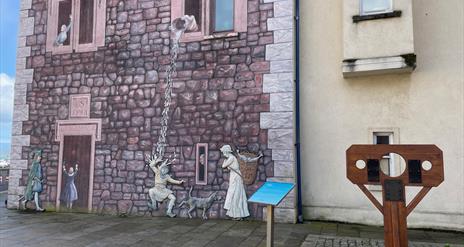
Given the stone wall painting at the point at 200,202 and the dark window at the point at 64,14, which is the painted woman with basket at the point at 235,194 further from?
the dark window at the point at 64,14

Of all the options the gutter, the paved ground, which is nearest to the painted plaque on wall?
the paved ground

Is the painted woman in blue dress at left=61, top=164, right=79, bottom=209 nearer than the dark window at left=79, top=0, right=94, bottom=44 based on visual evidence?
Yes

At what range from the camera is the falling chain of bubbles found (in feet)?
27.2

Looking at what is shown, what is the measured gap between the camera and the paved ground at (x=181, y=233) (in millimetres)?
5934

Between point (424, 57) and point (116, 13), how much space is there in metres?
6.75

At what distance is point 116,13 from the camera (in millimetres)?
9000

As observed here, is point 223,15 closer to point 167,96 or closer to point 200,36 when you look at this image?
point 200,36

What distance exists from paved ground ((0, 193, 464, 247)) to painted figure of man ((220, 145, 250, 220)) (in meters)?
0.21

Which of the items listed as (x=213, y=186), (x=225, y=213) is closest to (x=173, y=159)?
(x=213, y=186)

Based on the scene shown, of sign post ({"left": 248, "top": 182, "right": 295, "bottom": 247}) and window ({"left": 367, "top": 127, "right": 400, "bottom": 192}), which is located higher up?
window ({"left": 367, "top": 127, "right": 400, "bottom": 192})

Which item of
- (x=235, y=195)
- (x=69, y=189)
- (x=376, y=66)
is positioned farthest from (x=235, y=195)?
(x=69, y=189)

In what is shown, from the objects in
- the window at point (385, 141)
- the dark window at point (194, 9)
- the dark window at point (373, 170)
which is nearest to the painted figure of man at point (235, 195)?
the window at point (385, 141)

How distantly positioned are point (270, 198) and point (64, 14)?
761 cm

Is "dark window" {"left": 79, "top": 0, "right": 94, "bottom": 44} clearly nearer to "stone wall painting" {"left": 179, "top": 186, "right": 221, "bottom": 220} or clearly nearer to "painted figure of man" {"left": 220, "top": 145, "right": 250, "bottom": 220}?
"stone wall painting" {"left": 179, "top": 186, "right": 221, "bottom": 220}
